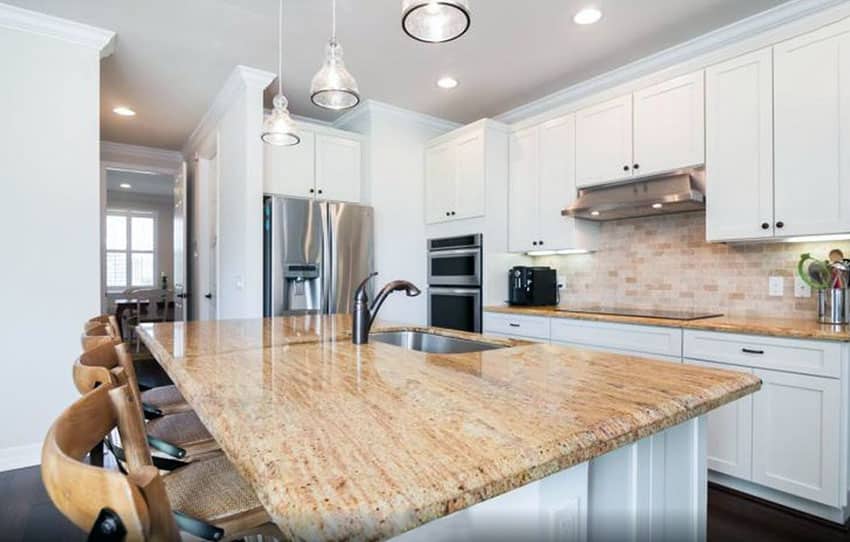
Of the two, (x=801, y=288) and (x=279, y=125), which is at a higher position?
(x=279, y=125)

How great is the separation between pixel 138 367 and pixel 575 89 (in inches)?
214

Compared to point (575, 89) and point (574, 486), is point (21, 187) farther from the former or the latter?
point (575, 89)

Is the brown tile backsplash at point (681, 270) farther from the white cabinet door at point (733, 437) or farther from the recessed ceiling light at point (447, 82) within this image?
the recessed ceiling light at point (447, 82)

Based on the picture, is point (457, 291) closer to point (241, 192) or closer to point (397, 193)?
point (397, 193)

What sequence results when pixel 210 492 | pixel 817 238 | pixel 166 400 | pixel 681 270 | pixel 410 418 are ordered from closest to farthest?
pixel 410 418 < pixel 210 492 < pixel 166 400 < pixel 817 238 < pixel 681 270

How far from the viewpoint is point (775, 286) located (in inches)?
103

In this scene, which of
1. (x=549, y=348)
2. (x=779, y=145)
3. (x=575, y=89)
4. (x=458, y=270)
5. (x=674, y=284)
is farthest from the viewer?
(x=458, y=270)

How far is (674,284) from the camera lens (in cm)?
310

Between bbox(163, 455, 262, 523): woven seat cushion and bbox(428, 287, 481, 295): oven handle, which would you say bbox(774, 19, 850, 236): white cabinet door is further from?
bbox(163, 455, 262, 523): woven seat cushion

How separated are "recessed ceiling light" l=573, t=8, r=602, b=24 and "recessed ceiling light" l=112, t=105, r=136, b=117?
3.88 m

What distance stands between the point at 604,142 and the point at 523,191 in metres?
0.76

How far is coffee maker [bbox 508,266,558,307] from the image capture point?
357 cm

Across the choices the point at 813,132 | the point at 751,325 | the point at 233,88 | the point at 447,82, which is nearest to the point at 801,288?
the point at 751,325

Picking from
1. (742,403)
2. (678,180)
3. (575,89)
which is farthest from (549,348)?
(575,89)
